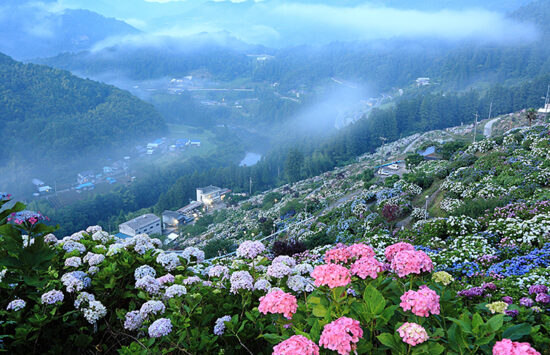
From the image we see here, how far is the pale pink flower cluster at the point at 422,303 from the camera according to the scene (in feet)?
7.06

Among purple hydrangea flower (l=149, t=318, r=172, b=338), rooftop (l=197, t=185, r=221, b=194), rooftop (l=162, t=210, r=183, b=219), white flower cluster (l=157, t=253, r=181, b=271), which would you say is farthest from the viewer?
rooftop (l=197, t=185, r=221, b=194)

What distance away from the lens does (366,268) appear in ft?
8.84

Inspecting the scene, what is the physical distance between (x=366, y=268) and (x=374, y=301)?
0.43m

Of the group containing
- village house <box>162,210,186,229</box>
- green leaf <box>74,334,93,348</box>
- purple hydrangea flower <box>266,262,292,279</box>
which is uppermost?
purple hydrangea flower <box>266,262,292,279</box>

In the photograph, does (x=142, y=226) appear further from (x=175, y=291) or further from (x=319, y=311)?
(x=319, y=311)

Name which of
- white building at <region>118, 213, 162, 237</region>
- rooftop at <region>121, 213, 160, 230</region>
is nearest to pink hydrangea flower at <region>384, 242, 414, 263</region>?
white building at <region>118, 213, 162, 237</region>

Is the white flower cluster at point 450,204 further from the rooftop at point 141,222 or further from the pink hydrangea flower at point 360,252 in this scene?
the rooftop at point 141,222

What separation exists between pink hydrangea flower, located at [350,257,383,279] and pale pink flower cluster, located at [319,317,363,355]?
0.66 metres

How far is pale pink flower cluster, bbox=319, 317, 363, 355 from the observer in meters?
1.93

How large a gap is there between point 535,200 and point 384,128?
60859 mm

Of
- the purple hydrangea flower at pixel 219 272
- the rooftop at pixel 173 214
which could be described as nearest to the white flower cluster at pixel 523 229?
the purple hydrangea flower at pixel 219 272

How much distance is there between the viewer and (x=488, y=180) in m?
12.9

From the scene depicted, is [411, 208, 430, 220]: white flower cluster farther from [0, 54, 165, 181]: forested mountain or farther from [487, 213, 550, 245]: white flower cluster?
[0, 54, 165, 181]: forested mountain

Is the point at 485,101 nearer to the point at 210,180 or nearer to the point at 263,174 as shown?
the point at 263,174
